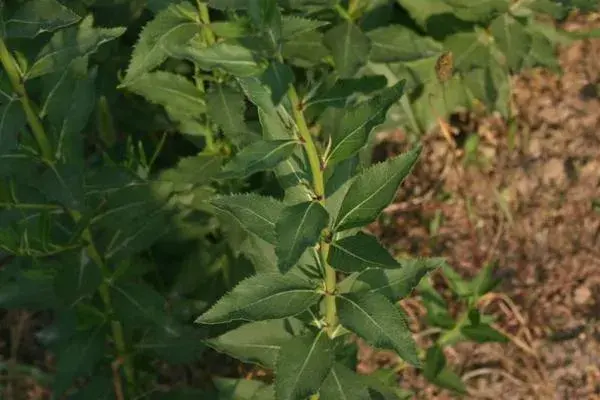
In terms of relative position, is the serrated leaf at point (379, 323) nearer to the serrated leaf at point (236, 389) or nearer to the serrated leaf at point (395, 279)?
the serrated leaf at point (395, 279)

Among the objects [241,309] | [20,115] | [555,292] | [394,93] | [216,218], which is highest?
[394,93]

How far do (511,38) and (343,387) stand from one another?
156 centimetres

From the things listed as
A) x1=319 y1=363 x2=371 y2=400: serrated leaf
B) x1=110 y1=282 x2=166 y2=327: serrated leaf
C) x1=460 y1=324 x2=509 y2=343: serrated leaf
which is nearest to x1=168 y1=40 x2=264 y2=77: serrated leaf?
x1=319 y1=363 x2=371 y2=400: serrated leaf

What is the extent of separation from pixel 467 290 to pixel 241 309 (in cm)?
132

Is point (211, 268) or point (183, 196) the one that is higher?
point (183, 196)

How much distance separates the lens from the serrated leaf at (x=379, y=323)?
201cm

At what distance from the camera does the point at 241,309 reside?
2014 mm

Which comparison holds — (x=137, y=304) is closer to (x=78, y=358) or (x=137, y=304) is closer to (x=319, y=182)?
(x=78, y=358)

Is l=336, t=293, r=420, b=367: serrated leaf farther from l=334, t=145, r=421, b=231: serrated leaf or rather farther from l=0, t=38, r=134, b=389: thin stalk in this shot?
l=0, t=38, r=134, b=389: thin stalk

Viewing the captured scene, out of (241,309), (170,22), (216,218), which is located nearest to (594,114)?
(216,218)

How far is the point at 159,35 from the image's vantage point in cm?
239

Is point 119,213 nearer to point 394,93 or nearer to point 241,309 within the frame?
point 241,309

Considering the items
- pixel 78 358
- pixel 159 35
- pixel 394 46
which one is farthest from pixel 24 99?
pixel 394 46

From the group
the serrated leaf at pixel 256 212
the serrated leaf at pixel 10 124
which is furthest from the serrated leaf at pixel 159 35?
the serrated leaf at pixel 256 212
